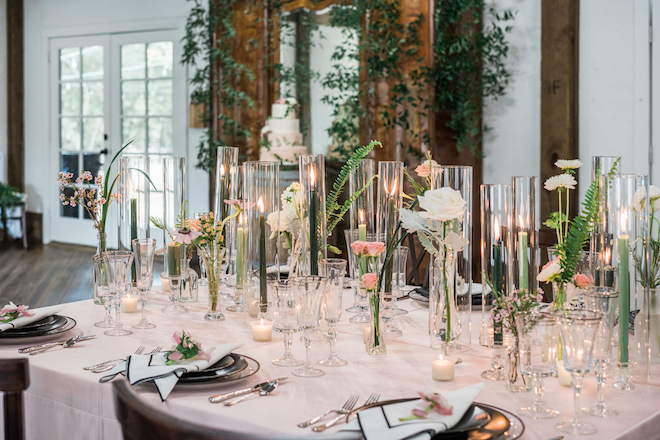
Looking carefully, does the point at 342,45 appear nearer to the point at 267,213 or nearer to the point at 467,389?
the point at 267,213

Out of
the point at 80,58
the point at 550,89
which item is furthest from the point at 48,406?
the point at 80,58

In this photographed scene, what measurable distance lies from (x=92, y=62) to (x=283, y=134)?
3.35m

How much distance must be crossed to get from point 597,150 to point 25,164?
6.39 m

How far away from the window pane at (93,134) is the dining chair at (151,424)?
23.2 ft

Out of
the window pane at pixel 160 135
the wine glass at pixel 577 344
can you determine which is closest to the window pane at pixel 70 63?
the window pane at pixel 160 135

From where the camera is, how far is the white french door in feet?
23.7

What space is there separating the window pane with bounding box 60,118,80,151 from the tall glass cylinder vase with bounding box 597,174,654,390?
724 cm

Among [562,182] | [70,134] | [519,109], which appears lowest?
[562,182]

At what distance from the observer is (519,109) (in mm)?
4828

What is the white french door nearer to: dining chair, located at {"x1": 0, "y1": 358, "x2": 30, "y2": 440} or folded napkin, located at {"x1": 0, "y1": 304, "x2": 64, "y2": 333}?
folded napkin, located at {"x1": 0, "y1": 304, "x2": 64, "y2": 333}

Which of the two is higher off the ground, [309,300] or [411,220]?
[411,220]

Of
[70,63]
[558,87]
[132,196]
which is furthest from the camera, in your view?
[70,63]

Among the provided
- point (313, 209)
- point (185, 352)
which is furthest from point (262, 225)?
point (185, 352)

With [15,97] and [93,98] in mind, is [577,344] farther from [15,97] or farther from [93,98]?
[15,97]
